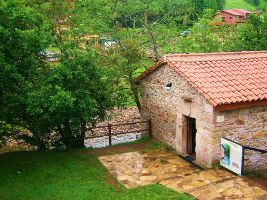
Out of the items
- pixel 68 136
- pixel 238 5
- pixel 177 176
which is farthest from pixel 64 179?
pixel 238 5

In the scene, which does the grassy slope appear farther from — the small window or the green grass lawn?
the green grass lawn

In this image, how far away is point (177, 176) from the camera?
11.7 meters

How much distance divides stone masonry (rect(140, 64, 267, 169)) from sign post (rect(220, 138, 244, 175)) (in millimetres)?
286

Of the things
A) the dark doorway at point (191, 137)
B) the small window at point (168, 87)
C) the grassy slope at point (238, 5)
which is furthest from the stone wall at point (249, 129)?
the grassy slope at point (238, 5)

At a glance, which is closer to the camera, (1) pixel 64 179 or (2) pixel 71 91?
(1) pixel 64 179

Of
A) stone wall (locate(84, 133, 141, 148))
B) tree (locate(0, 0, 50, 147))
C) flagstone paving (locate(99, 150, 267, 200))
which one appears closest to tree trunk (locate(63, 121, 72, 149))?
flagstone paving (locate(99, 150, 267, 200))

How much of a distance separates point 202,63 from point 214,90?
1860mm

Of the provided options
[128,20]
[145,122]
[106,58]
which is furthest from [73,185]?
[128,20]

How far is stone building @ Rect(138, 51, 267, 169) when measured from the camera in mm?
11945

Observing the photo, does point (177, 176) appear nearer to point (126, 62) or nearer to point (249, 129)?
point (249, 129)

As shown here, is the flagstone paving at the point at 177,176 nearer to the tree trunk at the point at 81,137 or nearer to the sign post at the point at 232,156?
the sign post at the point at 232,156

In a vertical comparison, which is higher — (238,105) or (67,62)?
(67,62)

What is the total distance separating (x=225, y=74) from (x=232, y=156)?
317 cm

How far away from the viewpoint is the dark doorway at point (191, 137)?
45.2ft
